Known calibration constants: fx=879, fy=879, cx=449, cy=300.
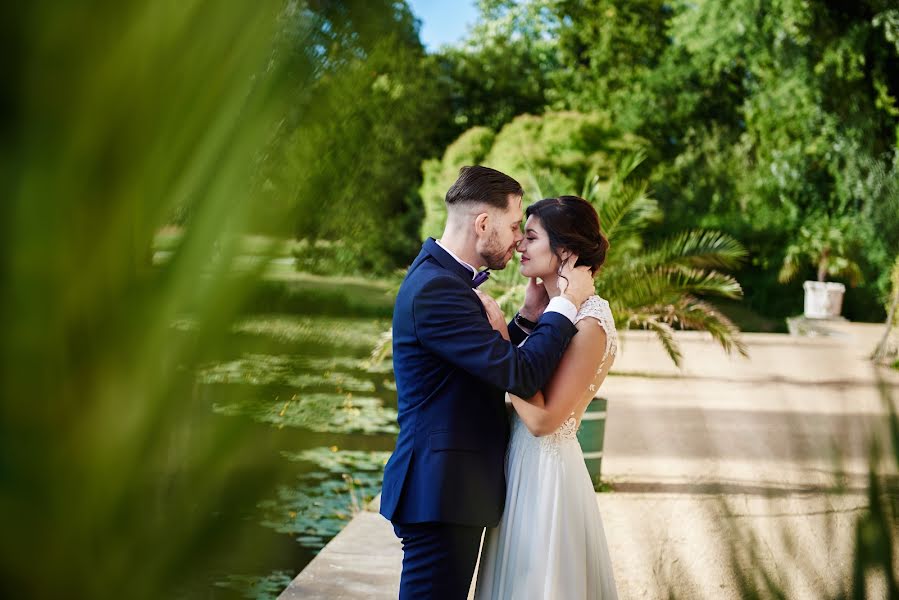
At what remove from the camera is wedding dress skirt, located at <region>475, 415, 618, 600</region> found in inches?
102

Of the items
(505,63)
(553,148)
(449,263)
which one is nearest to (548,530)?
(449,263)

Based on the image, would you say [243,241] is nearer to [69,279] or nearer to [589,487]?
[69,279]

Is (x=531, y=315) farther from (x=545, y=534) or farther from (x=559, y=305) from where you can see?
(x=545, y=534)

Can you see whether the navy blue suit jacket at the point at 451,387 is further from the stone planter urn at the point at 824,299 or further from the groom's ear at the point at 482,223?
the stone planter urn at the point at 824,299

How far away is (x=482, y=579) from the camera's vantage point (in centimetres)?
274

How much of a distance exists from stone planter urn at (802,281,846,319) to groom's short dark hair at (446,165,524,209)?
1864 centimetres

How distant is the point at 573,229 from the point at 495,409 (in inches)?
23.4

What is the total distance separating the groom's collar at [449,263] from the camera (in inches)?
100

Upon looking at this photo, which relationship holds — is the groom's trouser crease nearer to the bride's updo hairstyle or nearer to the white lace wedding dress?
the white lace wedding dress

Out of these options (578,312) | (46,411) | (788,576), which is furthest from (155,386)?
(578,312)

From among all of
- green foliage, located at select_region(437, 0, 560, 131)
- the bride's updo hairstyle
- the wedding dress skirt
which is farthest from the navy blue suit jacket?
green foliage, located at select_region(437, 0, 560, 131)

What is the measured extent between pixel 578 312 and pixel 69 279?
2531mm

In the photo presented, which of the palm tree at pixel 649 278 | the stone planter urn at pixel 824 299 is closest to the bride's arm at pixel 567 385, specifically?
the palm tree at pixel 649 278

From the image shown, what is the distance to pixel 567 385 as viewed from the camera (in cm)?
252
